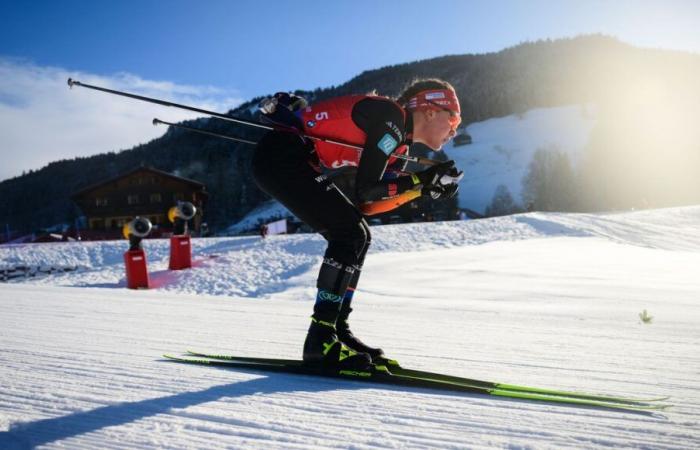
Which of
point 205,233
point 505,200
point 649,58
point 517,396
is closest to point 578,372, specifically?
point 517,396

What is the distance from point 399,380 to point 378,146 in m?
1.22

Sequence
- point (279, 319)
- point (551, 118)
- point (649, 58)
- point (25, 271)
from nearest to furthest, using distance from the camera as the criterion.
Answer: point (279, 319) < point (25, 271) < point (551, 118) < point (649, 58)

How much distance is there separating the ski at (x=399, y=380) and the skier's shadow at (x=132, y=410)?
0.09 meters

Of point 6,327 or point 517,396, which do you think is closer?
point 517,396

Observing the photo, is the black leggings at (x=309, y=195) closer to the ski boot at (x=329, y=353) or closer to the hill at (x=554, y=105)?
the ski boot at (x=329, y=353)

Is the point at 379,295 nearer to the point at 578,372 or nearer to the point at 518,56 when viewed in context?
the point at 578,372

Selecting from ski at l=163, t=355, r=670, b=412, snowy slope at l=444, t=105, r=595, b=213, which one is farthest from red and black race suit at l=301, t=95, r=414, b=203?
snowy slope at l=444, t=105, r=595, b=213

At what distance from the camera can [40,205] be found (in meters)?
86.5

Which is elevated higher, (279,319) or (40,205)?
(40,205)

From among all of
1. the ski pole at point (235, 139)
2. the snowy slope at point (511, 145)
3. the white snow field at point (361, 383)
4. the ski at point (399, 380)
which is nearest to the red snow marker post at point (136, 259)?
the white snow field at point (361, 383)

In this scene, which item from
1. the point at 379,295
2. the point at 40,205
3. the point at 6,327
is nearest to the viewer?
the point at 6,327

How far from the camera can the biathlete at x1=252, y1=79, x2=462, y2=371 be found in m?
2.43

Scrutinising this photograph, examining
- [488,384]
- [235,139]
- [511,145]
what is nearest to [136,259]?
[235,139]

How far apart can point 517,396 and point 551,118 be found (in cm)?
7091
